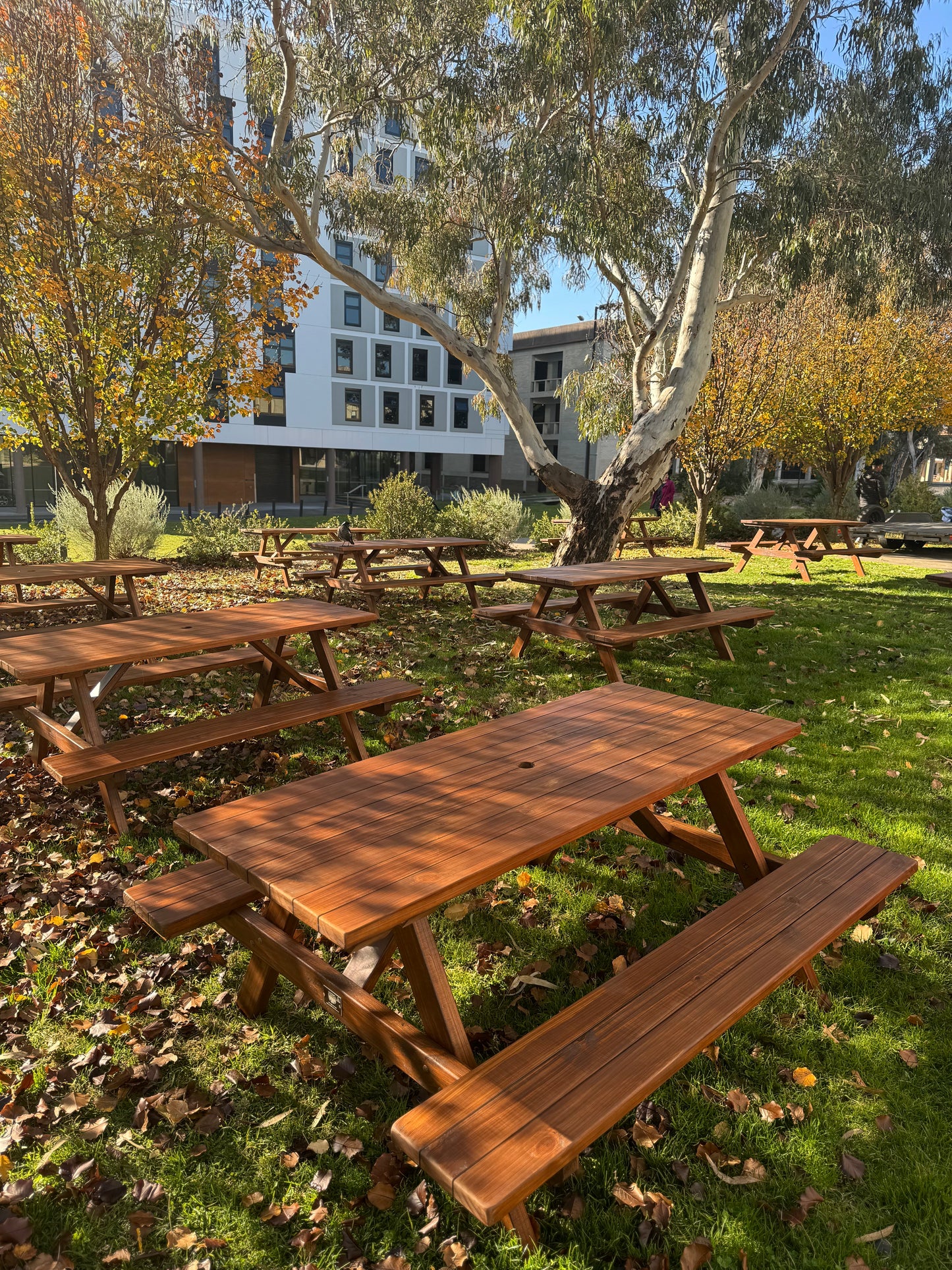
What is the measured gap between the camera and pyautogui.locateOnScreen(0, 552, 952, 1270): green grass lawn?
6.81 ft

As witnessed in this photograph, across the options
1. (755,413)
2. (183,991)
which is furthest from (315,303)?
(183,991)

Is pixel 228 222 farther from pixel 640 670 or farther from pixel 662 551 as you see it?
pixel 662 551

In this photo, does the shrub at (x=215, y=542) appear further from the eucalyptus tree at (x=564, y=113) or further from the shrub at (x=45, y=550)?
the eucalyptus tree at (x=564, y=113)

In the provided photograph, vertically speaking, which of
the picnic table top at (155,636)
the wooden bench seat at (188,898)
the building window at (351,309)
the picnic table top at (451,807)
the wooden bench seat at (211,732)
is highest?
the building window at (351,309)

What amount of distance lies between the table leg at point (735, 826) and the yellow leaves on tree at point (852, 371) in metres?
15.8

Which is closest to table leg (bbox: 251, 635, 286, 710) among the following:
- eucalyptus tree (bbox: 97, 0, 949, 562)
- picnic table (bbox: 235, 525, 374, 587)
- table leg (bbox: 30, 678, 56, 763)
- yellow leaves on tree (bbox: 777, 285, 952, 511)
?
table leg (bbox: 30, 678, 56, 763)

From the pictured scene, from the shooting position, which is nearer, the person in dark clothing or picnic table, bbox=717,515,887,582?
picnic table, bbox=717,515,887,582

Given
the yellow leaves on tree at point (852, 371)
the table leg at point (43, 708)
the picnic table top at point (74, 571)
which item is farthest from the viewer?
the yellow leaves on tree at point (852, 371)

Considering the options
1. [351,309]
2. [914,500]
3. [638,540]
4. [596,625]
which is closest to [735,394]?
[638,540]

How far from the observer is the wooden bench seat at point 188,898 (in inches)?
98.7

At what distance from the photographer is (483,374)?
37.4ft

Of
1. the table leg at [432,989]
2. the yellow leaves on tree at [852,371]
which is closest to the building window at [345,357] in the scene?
the yellow leaves on tree at [852,371]

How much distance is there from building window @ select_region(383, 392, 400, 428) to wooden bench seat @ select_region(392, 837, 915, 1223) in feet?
117

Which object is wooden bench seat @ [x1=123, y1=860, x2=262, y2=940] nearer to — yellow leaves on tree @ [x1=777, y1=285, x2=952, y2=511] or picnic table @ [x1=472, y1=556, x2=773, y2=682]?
picnic table @ [x1=472, y1=556, x2=773, y2=682]
